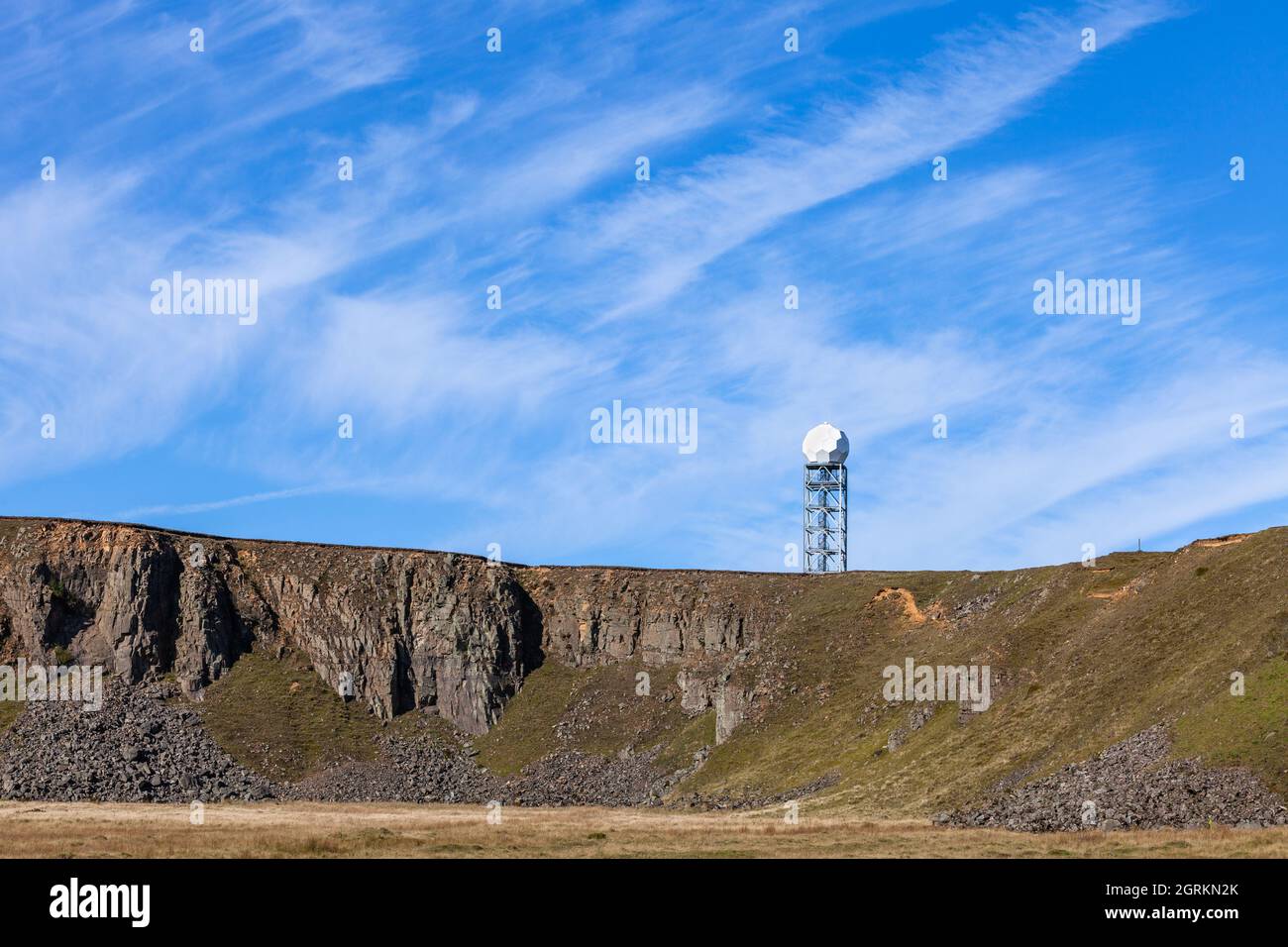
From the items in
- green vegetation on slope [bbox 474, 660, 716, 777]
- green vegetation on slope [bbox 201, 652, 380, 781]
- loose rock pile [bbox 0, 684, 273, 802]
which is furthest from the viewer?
green vegetation on slope [bbox 474, 660, 716, 777]

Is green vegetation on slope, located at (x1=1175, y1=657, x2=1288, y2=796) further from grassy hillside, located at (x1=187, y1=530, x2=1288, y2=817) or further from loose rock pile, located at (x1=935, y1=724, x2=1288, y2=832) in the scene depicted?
loose rock pile, located at (x1=935, y1=724, x2=1288, y2=832)

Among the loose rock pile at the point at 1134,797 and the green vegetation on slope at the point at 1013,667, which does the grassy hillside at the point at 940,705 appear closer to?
the green vegetation on slope at the point at 1013,667

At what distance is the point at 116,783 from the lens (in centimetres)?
9981

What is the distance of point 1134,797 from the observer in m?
59.6

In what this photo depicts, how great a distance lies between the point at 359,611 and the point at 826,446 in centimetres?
4690

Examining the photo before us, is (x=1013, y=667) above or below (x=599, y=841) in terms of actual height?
above

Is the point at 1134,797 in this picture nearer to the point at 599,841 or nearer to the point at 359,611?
the point at 599,841

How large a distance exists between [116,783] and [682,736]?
43.7 meters

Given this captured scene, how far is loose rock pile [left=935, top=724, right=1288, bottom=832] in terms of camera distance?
5606 cm

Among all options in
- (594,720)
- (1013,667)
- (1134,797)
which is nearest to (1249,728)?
(1134,797)

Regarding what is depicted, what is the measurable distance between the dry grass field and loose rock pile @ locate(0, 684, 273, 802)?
95.5 feet
